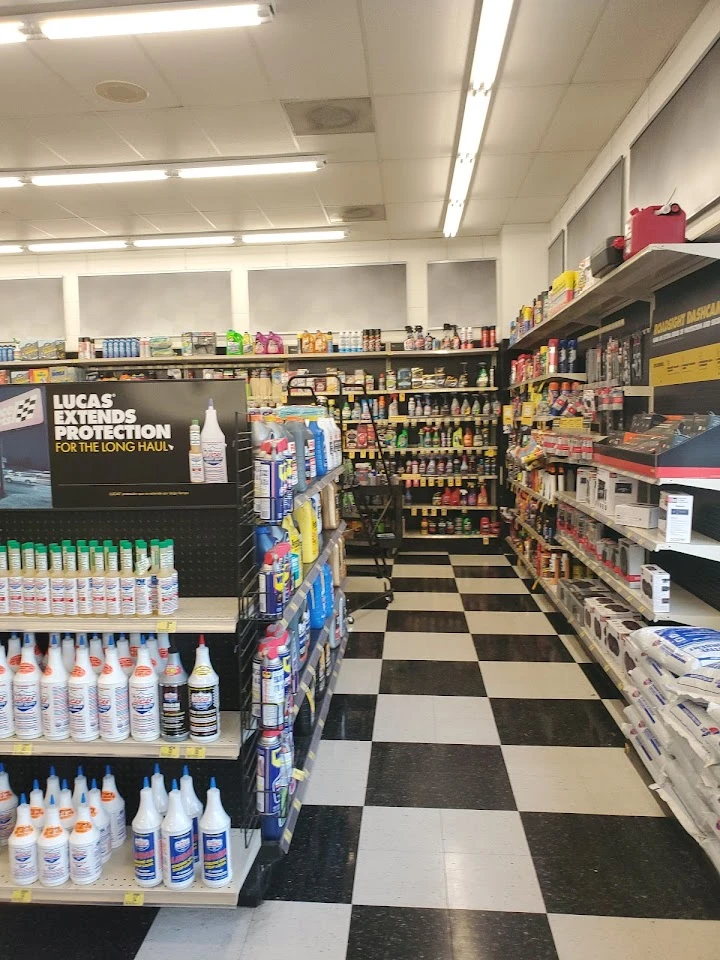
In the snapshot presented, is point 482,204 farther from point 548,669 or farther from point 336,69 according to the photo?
point 548,669

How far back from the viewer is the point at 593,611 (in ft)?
13.1

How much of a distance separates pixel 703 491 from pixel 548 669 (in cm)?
149

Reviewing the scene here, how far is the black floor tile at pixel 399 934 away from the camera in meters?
1.95

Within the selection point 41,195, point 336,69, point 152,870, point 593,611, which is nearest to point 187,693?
point 152,870

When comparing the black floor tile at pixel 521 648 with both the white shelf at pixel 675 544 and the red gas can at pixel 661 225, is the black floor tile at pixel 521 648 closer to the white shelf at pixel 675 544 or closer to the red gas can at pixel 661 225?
the white shelf at pixel 675 544

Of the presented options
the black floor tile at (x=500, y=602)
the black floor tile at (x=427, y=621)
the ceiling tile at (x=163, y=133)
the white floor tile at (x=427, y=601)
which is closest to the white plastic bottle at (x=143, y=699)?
the black floor tile at (x=427, y=621)

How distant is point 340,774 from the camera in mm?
2988

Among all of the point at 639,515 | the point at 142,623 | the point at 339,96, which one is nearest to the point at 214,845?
the point at 142,623

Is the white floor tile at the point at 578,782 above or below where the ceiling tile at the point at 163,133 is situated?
below

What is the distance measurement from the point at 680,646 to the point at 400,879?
1.44 metres

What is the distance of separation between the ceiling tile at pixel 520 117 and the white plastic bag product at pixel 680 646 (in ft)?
11.7

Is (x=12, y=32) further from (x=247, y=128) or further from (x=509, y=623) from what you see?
(x=509, y=623)

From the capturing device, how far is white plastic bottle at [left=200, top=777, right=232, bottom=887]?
200 cm

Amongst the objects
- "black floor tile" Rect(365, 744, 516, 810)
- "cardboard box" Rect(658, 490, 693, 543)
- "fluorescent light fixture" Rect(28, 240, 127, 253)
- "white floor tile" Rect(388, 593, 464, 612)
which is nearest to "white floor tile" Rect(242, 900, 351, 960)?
"black floor tile" Rect(365, 744, 516, 810)
